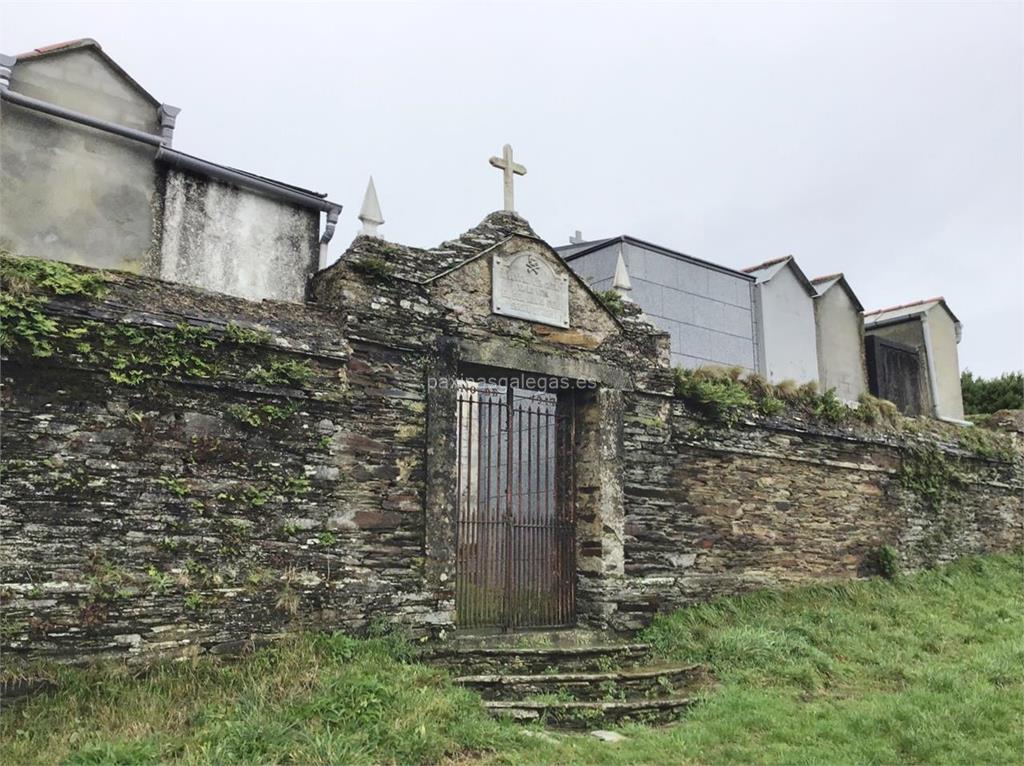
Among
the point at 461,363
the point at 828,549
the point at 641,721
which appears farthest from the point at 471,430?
the point at 828,549

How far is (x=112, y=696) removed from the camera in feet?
19.0

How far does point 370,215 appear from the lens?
8266 mm

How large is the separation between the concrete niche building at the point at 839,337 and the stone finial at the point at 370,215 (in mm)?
9099

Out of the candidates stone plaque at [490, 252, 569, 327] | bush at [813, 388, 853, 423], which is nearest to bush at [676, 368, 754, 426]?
bush at [813, 388, 853, 423]

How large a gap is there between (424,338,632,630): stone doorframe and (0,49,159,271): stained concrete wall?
15.2ft

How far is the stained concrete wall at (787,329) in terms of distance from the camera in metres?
13.5

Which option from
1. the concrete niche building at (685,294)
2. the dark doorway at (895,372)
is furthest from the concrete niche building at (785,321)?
the dark doorway at (895,372)

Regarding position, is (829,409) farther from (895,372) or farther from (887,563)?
(895,372)

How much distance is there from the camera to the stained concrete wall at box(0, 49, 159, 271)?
946 centimetres

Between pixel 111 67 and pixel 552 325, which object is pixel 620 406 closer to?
pixel 552 325

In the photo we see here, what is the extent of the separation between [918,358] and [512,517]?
1061cm

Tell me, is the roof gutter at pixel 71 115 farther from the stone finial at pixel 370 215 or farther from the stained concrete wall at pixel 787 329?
the stained concrete wall at pixel 787 329

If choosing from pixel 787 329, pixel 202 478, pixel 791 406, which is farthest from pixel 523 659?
Answer: pixel 787 329

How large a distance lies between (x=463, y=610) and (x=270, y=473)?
2429 millimetres
